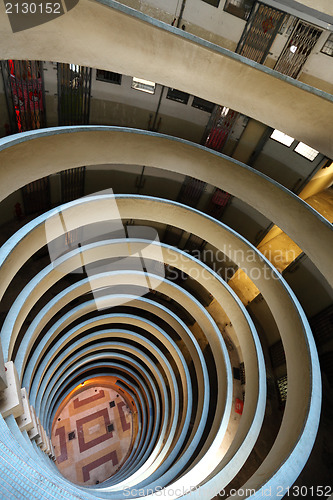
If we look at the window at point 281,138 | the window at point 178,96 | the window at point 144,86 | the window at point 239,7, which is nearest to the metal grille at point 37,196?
the window at point 144,86

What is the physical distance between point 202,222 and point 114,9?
940 cm

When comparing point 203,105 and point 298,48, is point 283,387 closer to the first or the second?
point 203,105

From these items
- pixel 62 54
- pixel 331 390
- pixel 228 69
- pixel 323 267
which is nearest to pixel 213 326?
pixel 331 390

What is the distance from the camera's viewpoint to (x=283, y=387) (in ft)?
42.3

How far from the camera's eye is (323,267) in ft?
31.1

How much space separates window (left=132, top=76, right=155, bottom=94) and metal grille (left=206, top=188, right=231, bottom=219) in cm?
597

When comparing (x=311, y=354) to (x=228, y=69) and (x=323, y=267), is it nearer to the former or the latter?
(x=323, y=267)

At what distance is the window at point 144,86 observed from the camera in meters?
10.4

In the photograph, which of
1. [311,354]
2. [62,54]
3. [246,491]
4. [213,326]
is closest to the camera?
[62,54]

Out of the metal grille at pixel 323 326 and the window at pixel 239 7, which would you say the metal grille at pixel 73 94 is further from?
the metal grille at pixel 323 326

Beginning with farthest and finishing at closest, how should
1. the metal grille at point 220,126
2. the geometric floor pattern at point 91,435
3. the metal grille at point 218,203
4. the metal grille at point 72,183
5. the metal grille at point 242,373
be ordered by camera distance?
the geometric floor pattern at point 91,435
the metal grille at point 218,203
the metal grille at point 242,373
the metal grille at point 72,183
the metal grille at point 220,126

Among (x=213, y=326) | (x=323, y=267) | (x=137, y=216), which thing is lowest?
(x=213, y=326)

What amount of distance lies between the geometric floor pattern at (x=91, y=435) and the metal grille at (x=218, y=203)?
22.8 metres

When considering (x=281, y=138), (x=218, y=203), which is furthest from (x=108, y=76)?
(x=218, y=203)
